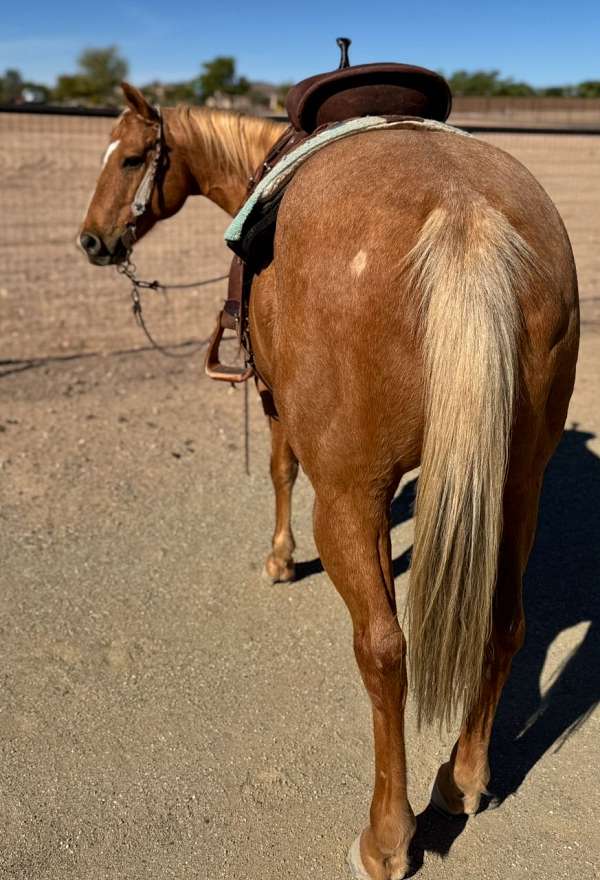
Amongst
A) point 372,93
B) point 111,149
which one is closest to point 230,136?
point 111,149

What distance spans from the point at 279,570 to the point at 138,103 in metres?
2.14

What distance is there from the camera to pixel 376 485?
77.0 inches

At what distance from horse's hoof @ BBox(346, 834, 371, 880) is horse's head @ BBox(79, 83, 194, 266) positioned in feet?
8.51

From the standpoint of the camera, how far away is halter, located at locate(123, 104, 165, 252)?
11.2 ft

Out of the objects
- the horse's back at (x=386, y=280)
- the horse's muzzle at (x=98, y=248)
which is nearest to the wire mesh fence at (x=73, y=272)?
the horse's muzzle at (x=98, y=248)

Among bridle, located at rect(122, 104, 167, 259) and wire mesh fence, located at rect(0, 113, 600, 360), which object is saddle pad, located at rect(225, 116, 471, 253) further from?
wire mesh fence, located at rect(0, 113, 600, 360)

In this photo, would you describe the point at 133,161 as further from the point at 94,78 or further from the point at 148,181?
the point at 94,78

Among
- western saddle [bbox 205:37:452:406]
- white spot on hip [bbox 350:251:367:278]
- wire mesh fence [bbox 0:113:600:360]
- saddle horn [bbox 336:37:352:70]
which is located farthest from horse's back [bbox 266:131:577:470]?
wire mesh fence [bbox 0:113:600:360]

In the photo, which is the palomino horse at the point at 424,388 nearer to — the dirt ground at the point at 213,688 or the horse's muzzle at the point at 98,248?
the dirt ground at the point at 213,688

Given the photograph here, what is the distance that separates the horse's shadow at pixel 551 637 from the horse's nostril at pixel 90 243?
2036 millimetres

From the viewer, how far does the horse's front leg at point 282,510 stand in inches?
144

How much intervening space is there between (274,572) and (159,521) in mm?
792

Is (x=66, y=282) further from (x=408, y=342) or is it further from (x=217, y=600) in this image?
(x=408, y=342)

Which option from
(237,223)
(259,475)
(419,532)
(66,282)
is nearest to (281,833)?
(419,532)
